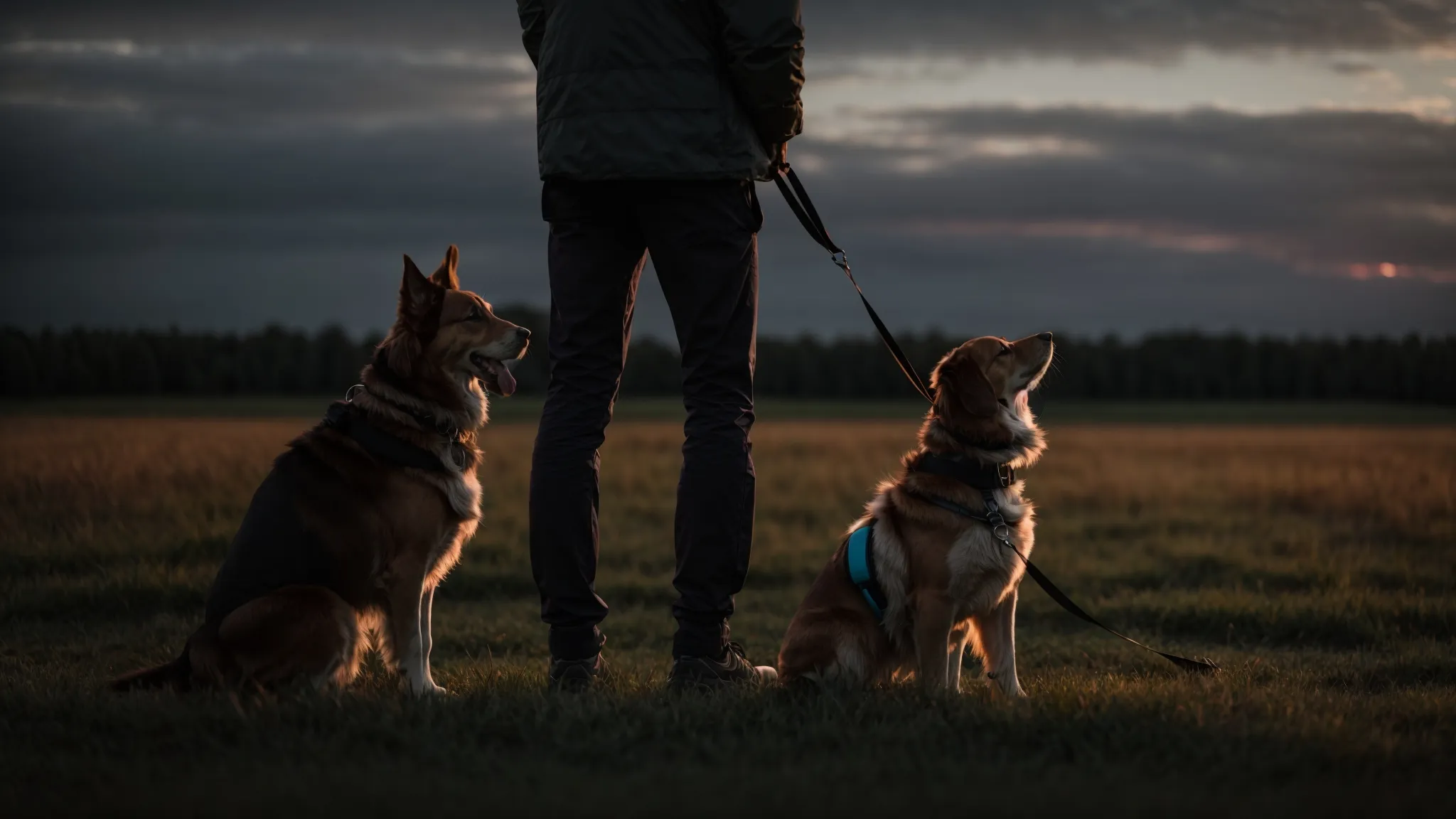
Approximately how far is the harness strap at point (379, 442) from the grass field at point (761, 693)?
0.97 m

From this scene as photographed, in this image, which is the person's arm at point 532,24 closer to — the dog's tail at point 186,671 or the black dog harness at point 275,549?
the black dog harness at point 275,549

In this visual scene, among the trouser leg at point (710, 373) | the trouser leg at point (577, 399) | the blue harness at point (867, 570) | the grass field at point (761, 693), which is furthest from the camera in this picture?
the blue harness at point (867, 570)

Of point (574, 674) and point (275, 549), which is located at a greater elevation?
point (275, 549)

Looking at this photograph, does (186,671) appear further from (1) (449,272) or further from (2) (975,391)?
(2) (975,391)

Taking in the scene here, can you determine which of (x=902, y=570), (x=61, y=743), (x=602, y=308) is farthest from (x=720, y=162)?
(x=61, y=743)

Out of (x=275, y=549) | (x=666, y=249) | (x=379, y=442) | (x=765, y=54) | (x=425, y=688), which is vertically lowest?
(x=425, y=688)

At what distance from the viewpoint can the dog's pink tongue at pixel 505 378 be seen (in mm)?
5172

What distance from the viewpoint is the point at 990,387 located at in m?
5.00

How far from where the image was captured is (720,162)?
455 cm

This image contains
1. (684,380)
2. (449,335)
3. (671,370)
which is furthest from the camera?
(671,370)

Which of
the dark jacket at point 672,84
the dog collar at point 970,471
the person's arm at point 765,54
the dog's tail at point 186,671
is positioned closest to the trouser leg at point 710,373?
the dark jacket at point 672,84

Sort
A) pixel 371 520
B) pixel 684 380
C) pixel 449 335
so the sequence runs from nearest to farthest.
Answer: pixel 371 520 → pixel 684 380 → pixel 449 335

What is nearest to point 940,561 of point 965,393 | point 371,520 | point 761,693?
point 965,393

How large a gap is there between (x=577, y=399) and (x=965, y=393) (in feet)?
5.67
